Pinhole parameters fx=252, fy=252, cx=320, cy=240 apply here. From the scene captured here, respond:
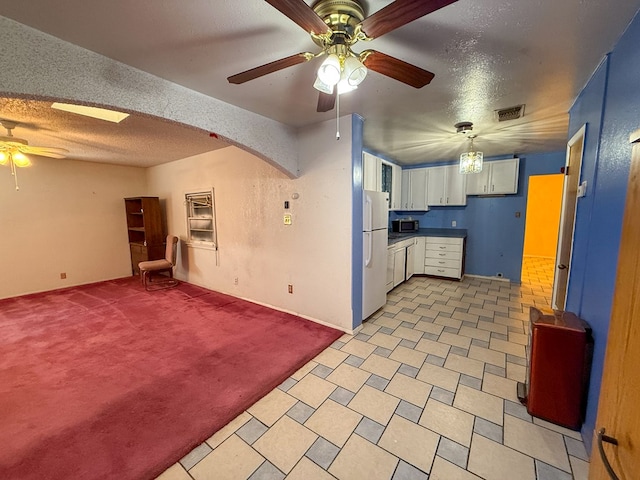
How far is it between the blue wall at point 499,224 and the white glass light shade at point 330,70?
484 centimetres

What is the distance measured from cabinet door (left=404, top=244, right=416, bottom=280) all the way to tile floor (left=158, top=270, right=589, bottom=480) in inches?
80.0

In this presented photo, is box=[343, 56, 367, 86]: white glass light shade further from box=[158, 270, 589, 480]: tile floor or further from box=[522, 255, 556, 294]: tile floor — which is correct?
box=[522, 255, 556, 294]: tile floor

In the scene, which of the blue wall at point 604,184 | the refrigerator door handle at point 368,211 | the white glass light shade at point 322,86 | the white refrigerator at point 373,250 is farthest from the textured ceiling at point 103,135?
the blue wall at point 604,184

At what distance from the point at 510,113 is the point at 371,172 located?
1676 mm

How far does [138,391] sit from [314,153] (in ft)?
9.14

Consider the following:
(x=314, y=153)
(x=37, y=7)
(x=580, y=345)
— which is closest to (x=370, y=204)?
(x=314, y=153)

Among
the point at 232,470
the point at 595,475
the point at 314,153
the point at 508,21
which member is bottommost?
the point at 232,470

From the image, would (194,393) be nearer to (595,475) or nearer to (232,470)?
(232,470)

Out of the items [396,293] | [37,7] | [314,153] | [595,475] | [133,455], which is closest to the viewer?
[595,475]

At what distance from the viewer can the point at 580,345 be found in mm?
1559

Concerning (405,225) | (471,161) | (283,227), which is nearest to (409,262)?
(405,225)

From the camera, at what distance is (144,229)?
16.3 ft

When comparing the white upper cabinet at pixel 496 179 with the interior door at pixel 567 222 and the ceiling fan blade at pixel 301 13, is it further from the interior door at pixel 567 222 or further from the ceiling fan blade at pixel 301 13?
the ceiling fan blade at pixel 301 13

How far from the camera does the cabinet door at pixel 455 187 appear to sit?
4.89 m
